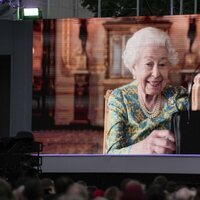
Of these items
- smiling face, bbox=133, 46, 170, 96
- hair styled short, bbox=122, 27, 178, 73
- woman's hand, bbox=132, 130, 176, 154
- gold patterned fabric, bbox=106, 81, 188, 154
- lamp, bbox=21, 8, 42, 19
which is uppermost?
lamp, bbox=21, 8, 42, 19

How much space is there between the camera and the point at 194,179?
20.4 meters

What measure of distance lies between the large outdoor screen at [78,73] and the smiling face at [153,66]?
256mm

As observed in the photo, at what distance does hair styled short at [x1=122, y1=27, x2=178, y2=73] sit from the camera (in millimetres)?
20781

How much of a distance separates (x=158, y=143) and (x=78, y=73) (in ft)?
8.87

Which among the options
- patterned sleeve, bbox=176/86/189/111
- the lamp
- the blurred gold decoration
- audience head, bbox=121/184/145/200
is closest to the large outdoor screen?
the blurred gold decoration

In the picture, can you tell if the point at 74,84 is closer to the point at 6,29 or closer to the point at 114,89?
the point at 114,89

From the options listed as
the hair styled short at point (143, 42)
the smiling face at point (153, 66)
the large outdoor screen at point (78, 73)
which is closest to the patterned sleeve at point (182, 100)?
the large outdoor screen at point (78, 73)

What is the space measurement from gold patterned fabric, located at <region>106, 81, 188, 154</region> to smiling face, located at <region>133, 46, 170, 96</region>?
19cm

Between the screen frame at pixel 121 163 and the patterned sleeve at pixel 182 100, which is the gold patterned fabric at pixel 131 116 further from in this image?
the screen frame at pixel 121 163

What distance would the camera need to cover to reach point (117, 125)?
20.8m

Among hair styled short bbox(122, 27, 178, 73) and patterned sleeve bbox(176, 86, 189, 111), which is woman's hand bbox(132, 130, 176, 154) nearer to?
patterned sleeve bbox(176, 86, 189, 111)

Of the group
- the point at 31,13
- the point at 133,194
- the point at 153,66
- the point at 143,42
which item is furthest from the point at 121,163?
the point at 133,194

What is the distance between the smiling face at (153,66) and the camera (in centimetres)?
2080

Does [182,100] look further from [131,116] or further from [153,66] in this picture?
[131,116]
